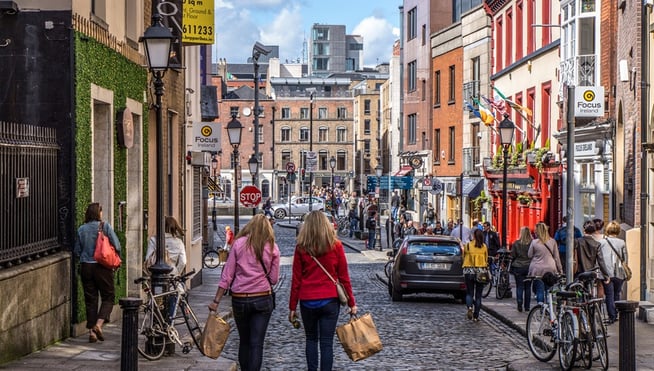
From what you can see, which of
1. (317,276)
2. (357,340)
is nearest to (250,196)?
(317,276)

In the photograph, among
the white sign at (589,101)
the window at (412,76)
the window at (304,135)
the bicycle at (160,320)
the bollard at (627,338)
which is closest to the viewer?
the bollard at (627,338)

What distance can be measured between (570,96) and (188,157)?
13.3 meters

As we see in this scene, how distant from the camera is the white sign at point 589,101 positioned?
85.4 feet

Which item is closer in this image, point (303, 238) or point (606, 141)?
point (303, 238)

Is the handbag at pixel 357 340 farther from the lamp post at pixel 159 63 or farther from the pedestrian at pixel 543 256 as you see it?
the pedestrian at pixel 543 256

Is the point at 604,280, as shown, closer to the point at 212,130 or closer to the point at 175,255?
the point at 175,255

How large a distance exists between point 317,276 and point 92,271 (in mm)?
4860

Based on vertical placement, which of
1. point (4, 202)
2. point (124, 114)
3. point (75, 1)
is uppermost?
point (75, 1)

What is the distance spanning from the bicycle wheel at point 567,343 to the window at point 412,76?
50.7 m

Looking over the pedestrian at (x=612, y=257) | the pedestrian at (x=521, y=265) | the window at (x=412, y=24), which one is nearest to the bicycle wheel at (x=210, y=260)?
the pedestrian at (x=521, y=265)

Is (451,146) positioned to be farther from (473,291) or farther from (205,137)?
(473,291)

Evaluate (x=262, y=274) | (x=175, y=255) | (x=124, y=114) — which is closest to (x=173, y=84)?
(x=124, y=114)

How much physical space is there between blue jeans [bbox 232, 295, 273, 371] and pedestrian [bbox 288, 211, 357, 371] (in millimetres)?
289

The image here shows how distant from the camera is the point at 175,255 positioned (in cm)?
1652
